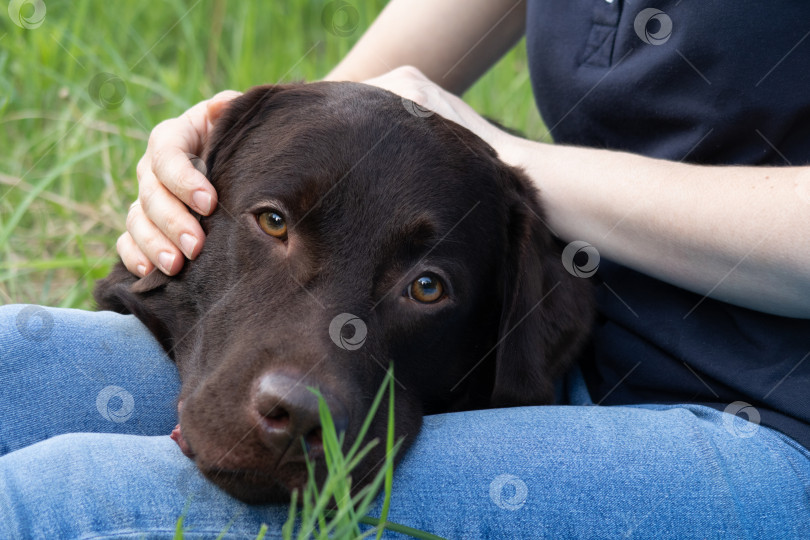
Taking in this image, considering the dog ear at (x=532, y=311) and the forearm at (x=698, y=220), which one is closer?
the forearm at (x=698, y=220)

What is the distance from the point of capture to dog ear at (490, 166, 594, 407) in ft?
8.21

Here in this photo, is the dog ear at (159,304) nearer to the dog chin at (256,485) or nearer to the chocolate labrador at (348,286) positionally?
the chocolate labrador at (348,286)

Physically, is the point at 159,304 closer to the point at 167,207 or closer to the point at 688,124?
the point at 167,207

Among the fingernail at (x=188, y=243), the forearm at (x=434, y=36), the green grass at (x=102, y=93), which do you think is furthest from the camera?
the green grass at (x=102, y=93)

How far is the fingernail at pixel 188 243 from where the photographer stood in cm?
241

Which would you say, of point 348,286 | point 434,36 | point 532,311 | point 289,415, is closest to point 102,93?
point 434,36

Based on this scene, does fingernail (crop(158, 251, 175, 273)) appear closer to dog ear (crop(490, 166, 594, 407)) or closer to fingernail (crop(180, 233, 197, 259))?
fingernail (crop(180, 233, 197, 259))

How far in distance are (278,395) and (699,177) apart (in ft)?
4.19

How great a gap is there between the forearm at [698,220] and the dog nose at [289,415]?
3.42ft

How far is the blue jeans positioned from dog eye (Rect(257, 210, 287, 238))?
54cm

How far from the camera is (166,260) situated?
2.46 metres

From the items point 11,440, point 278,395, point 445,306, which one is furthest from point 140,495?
point 445,306

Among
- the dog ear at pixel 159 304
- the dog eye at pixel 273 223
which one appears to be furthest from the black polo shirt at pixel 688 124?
the dog ear at pixel 159 304

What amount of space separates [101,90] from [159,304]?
2625 mm
